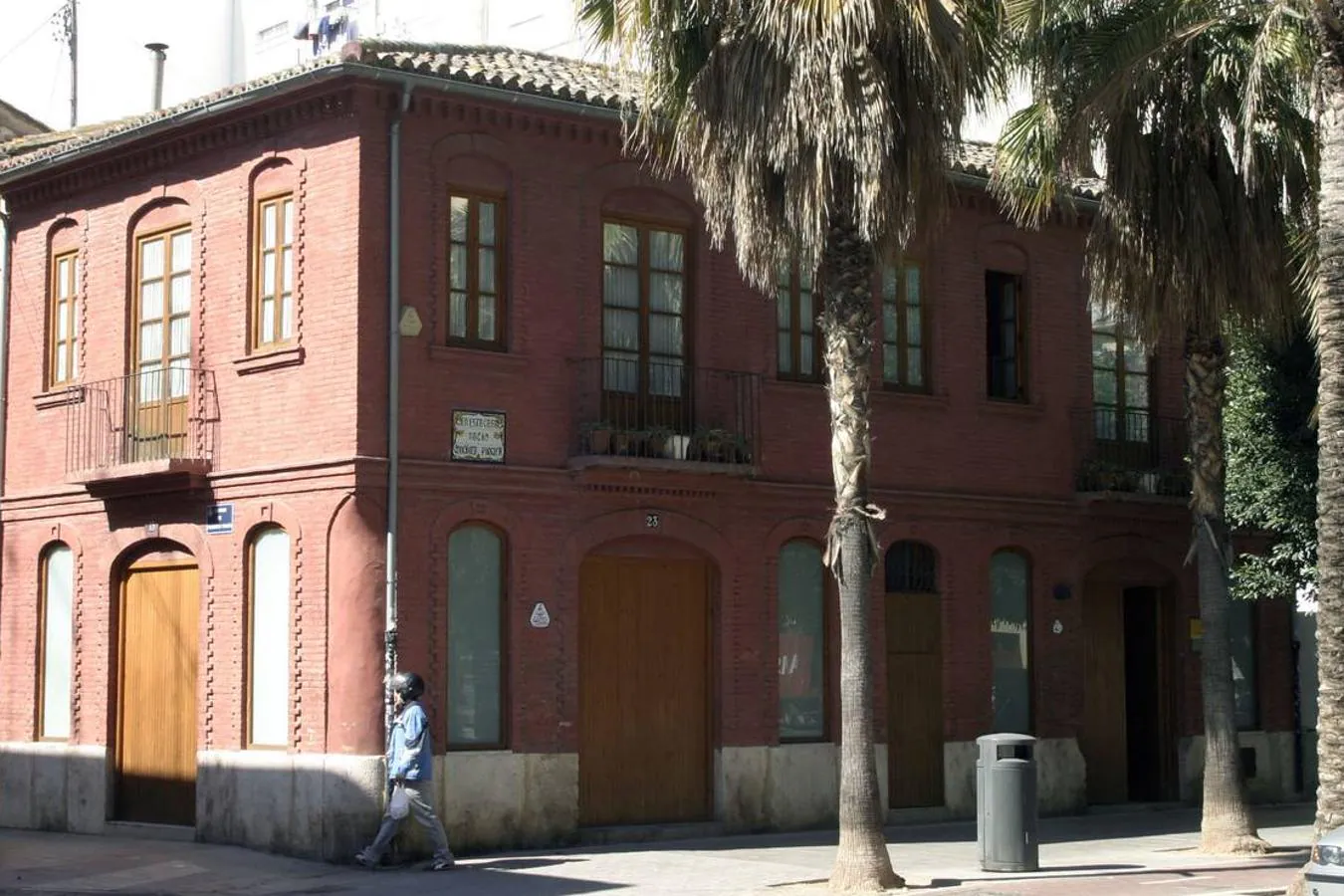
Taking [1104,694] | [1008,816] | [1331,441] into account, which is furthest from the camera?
[1104,694]

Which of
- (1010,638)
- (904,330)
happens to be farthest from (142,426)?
(1010,638)

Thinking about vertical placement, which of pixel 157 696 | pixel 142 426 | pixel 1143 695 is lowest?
pixel 1143 695

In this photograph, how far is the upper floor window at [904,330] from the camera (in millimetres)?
24375

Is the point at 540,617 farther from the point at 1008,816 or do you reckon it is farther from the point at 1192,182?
the point at 1192,182

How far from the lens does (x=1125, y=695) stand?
26.7 metres

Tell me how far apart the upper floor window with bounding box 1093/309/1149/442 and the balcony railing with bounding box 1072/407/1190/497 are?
1 cm

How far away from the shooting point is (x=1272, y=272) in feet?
67.5

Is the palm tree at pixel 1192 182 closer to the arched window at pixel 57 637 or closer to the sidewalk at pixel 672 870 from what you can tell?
Result: the sidewalk at pixel 672 870

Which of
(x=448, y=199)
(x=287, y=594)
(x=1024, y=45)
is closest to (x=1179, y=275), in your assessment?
(x=1024, y=45)

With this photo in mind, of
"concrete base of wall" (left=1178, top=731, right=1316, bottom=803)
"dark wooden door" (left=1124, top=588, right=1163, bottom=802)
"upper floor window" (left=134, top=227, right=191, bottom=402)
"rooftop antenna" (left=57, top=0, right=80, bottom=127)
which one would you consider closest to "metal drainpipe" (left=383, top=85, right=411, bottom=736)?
"upper floor window" (left=134, top=227, right=191, bottom=402)

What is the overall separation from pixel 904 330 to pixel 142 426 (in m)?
8.81

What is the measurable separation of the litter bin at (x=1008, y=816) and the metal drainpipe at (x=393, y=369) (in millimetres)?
5584

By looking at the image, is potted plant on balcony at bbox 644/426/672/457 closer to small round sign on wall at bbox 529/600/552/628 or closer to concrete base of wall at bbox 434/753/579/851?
small round sign on wall at bbox 529/600/552/628

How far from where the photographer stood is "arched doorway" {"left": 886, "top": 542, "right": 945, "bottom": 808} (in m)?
23.9
